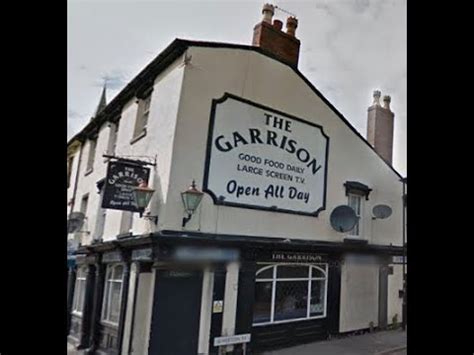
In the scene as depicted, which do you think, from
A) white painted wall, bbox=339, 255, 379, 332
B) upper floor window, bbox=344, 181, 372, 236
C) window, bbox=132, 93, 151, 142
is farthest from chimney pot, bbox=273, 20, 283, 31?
white painted wall, bbox=339, 255, 379, 332

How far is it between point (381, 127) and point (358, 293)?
3.12ft

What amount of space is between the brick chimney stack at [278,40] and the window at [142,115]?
0.79m

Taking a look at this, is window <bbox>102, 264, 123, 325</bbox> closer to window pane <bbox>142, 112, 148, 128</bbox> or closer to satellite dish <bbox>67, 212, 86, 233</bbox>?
satellite dish <bbox>67, 212, 86, 233</bbox>

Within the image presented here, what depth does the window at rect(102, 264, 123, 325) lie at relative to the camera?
2.26m

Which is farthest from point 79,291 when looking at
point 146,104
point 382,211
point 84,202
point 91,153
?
point 382,211

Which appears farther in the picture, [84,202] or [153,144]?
[84,202]

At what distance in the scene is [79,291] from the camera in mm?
→ 2678

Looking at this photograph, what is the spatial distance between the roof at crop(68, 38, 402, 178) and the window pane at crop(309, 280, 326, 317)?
80 cm

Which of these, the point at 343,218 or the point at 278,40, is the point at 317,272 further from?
the point at 278,40
